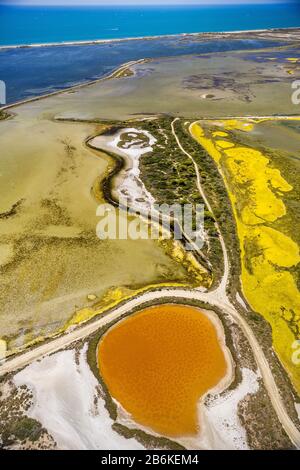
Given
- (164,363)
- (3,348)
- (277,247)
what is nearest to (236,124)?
(277,247)

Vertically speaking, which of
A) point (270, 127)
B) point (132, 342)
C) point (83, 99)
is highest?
point (83, 99)

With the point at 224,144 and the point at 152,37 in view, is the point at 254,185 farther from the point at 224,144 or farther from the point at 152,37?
the point at 152,37

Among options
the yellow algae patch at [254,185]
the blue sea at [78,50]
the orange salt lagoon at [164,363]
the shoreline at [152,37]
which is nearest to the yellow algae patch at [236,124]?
the yellow algae patch at [254,185]

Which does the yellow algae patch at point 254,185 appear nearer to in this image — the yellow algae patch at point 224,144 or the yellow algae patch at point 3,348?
the yellow algae patch at point 224,144

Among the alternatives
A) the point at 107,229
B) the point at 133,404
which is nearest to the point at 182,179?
the point at 107,229

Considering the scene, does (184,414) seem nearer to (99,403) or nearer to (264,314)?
(99,403)

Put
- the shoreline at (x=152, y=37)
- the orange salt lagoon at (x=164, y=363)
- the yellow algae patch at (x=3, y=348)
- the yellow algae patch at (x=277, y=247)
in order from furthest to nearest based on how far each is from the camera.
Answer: the shoreline at (x=152, y=37) < the yellow algae patch at (x=277, y=247) < the yellow algae patch at (x=3, y=348) < the orange salt lagoon at (x=164, y=363)
